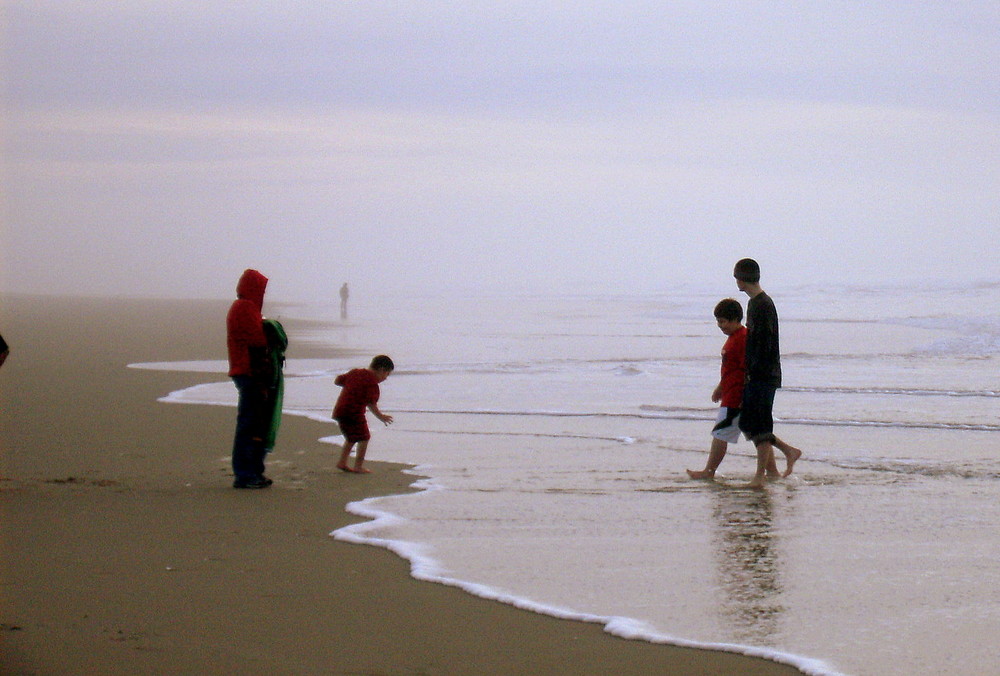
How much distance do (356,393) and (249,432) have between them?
4.05 feet

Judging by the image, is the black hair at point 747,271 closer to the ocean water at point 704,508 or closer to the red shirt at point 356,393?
the ocean water at point 704,508

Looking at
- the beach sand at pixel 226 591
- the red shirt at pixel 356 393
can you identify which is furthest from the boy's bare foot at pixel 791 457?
the red shirt at pixel 356 393

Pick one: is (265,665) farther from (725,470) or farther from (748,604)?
(725,470)

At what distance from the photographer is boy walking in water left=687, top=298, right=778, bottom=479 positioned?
7.92m

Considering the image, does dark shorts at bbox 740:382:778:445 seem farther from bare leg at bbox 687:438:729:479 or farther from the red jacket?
the red jacket

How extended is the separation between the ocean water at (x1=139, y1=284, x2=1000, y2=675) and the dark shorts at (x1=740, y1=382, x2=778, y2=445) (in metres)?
0.38

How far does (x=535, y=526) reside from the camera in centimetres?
601

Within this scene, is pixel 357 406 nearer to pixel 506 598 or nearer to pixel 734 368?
pixel 734 368

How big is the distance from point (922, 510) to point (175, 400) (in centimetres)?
873

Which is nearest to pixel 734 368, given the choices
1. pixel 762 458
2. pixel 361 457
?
pixel 762 458

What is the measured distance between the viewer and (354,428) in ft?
27.0

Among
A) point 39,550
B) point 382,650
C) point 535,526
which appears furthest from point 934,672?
point 39,550

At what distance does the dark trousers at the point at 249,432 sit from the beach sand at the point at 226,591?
0.61 ft

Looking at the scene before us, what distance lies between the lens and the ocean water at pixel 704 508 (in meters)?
4.28
